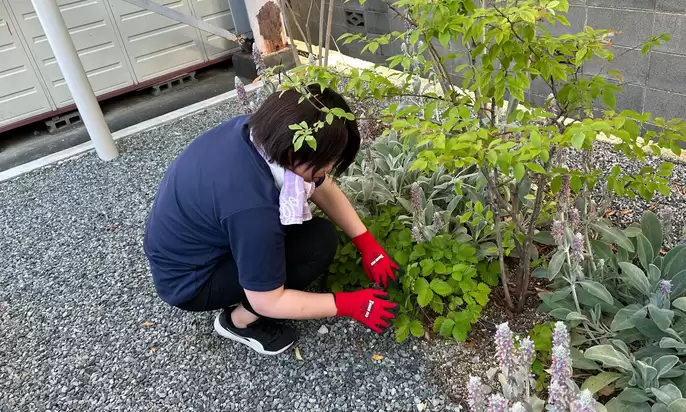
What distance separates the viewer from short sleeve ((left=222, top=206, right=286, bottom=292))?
1567 millimetres

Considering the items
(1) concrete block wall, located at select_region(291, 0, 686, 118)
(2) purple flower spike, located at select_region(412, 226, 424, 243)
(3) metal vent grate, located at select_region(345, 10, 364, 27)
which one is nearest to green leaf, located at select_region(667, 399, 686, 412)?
(2) purple flower spike, located at select_region(412, 226, 424, 243)

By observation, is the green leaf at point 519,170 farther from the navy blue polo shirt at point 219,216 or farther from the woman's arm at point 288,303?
the woman's arm at point 288,303

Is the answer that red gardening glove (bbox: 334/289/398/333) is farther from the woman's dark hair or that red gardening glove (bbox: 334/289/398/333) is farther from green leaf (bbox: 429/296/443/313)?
the woman's dark hair

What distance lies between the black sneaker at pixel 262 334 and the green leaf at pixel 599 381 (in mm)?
1041

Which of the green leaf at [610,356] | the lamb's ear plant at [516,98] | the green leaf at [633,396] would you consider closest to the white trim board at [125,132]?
the lamb's ear plant at [516,98]

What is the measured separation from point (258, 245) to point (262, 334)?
0.63 metres

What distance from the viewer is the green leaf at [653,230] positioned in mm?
2021

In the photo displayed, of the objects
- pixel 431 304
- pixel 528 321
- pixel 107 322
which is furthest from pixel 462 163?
pixel 107 322

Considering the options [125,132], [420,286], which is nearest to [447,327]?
[420,286]

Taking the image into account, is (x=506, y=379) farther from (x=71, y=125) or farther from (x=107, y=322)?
(x=71, y=125)

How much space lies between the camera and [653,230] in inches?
80.0

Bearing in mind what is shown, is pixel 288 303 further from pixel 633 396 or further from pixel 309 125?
pixel 633 396

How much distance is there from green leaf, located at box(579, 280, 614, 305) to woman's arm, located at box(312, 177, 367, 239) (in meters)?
0.82

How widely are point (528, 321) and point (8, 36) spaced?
15.1 feet
